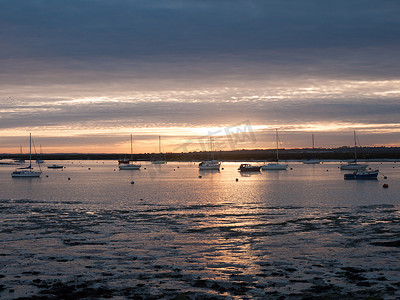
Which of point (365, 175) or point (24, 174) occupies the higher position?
point (24, 174)

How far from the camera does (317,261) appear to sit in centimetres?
2266

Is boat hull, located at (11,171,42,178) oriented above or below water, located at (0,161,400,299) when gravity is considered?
above

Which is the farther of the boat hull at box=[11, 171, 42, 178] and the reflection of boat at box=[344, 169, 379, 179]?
the boat hull at box=[11, 171, 42, 178]

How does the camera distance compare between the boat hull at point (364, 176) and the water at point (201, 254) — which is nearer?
the water at point (201, 254)

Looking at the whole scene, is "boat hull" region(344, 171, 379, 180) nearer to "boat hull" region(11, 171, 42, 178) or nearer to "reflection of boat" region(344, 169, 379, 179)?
"reflection of boat" region(344, 169, 379, 179)

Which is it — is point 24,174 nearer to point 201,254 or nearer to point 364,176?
point 364,176

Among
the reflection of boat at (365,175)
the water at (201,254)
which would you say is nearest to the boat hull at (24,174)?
the reflection of boat at (365,175)

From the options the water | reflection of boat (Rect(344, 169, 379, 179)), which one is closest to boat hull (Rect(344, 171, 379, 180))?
reflection of boat (Rect(344, 169, 379, 179))

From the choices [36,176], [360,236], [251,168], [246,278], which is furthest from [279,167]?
[246,278]

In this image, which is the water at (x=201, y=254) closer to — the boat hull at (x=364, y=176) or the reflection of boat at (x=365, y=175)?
the boat hull at (x=364, y=176)

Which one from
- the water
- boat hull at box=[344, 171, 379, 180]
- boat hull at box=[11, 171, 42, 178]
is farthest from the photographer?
boat hull at box=[11, 171, 42, 178]

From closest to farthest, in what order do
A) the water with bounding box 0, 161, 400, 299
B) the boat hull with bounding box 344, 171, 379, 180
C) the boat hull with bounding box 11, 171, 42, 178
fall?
1. the water with bounding box 0, 161, 400, 299
2. the boat hull with bounding box 344, 171, 379, 180
3. the boat hull with bounding box 11, 171, 42, 178

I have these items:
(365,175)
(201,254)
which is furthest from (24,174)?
(201,254)

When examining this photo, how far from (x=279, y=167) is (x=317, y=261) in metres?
146
